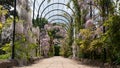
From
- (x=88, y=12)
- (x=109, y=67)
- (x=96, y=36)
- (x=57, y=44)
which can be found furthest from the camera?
(x=57, y=44)

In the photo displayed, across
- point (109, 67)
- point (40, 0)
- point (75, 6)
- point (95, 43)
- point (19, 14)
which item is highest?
point (40, 0)

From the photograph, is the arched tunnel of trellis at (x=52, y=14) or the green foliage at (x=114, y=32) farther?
the arched tunnel of trellis at (x=52, y=14)

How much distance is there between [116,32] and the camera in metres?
14.5

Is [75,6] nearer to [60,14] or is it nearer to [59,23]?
[60,14]

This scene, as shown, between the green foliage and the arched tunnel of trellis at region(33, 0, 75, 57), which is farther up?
the arched tunnel of trellis at region(33, 0, 75, 57)

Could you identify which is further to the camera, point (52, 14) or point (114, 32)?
point (52, 14)

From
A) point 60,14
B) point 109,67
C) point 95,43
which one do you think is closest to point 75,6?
point 95,43

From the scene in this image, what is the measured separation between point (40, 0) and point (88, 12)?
1775cm

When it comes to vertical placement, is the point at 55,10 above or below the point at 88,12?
above

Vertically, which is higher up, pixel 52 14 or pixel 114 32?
pixel 52 14

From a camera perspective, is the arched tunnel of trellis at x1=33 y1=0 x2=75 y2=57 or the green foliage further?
the arched tunnel of trellis at x1=33 y1=0 x2=75 y2=57

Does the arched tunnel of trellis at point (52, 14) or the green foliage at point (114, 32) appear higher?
the arched tunnel of trellis at point (52, 14)

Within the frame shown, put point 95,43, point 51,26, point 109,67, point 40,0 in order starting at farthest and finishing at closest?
point 51,26 → point 40,0 → point 95,43 → point 109,67

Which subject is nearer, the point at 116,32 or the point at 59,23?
the point at 116,32
